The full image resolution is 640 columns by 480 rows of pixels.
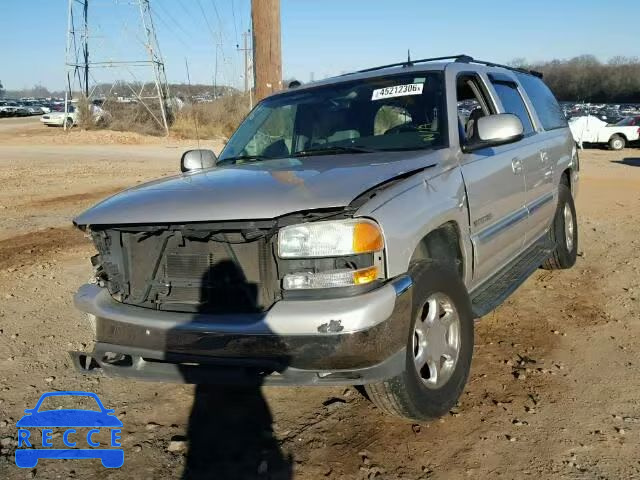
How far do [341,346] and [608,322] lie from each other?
2.95 metres

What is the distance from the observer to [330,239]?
291 cm

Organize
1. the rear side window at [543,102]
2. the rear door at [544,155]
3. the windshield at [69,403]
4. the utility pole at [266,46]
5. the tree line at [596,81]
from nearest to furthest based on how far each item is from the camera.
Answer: the windshield at [69,403] → the rear door at [544,155] → the rear side window at [543,102] → the utility pole at [266,46] → the tree line at [596,81]

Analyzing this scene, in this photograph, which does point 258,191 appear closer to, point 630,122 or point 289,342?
point 289,342

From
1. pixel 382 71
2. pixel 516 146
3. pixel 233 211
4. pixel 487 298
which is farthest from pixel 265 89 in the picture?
pixel 233 211

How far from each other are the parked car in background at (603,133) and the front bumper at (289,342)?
80.7ft

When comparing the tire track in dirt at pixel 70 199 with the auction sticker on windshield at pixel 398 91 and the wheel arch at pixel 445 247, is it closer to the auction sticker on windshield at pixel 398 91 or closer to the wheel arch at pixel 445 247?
the auction sticker on windshield at pixel 398 91

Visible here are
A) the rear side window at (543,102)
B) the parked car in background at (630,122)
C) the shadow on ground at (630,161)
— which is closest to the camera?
the rear side window at (543,102)

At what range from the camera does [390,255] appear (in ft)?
9.75

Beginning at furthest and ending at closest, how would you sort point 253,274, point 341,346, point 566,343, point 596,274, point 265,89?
point 265,89, point 596,274, point 566,343, point 253,274, point 341,346

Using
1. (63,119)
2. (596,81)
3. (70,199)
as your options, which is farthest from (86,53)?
(596,81)

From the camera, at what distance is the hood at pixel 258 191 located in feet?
9.67

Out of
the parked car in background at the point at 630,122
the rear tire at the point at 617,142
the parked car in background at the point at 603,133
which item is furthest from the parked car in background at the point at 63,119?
the parked car in background at the point at 630,122

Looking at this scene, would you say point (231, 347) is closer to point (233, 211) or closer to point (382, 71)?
point (233, 211)

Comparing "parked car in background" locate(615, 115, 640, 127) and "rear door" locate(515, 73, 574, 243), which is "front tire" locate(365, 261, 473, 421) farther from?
"parked car in background" locate(615, 115, 640, 127)
